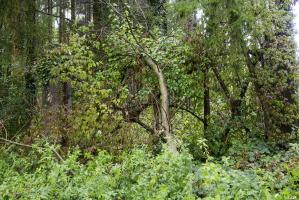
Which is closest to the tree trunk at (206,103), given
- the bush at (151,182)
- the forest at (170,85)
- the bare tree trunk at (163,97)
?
the forest at (170,85)

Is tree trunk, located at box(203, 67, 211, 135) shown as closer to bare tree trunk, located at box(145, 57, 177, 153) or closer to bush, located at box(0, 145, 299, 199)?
bare tree trunk, located at box(145, 57, 177, 153)

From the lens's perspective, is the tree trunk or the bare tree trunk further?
the tree trunk

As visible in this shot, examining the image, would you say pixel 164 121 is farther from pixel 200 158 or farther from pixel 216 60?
pixel 216 60

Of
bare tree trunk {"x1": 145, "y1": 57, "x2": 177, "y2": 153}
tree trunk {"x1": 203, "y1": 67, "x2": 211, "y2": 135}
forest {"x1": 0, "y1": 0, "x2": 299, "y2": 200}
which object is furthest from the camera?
tree trunk {"x1": 203, "y1": 67, "x2": 211, "y2": 135}

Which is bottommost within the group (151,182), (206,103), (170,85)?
(151,182)

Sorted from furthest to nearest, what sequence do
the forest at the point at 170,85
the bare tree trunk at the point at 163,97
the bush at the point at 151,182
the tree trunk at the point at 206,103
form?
the tree trunk at the point at 206,103 < the bare tree trunk at the point at 163,97 < the forest at the point at 170,85 < the bush at the point at 151,182

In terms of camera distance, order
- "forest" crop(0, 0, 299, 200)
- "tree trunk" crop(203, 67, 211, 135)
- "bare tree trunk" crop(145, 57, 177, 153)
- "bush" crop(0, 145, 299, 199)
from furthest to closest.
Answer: "tree trunk" crop(203, 67, 211, 135) < "bare tree trunk" crop(145, 57, 177, 153) < "forest" crop(0, 0, 299, 200) < "bush" crop(0, 145, 299, 199)

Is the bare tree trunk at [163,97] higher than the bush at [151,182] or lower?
higher

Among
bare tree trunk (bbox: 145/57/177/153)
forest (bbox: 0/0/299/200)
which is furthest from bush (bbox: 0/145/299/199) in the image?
bare tree trunk (bbox: 145/57/177/153)

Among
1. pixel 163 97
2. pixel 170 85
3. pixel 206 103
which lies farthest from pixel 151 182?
pixel 206 103

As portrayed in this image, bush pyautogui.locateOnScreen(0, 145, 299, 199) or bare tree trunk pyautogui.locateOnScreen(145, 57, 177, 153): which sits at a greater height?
bare tree trunk pyautogui.locateOnScreen(145, 57, 177, 153)

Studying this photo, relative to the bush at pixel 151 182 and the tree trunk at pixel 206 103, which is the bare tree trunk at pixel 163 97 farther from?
the bush at pixel 151 182

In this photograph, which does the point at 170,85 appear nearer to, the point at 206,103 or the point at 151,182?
the point at 206,103

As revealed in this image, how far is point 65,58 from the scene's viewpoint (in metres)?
8.26
